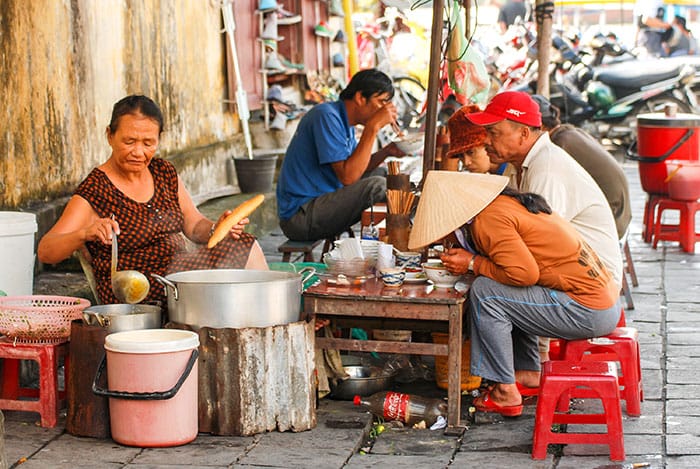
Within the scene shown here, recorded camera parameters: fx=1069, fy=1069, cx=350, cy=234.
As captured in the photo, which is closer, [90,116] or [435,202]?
[435,202]

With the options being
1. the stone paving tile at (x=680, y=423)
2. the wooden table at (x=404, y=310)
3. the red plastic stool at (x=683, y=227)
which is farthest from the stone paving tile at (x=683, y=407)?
the red plastic stool at (x=683, y=227)

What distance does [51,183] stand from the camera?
6.63 metres

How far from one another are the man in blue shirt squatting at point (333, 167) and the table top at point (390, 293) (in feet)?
6.19

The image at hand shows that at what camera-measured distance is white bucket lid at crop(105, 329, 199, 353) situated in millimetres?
4148

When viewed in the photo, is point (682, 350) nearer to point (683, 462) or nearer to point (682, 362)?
point (682, 362)

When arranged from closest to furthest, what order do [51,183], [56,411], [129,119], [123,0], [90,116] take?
[56,411]
[129,119]
[51,183]
[90,116]
[123,0]

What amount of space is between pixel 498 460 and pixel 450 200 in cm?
112

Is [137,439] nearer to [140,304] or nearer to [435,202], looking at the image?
[140,304]

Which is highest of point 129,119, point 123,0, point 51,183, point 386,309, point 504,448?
point 123,0

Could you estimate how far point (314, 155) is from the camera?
6848 mm

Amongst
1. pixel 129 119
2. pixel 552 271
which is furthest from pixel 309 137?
pixel 552 271

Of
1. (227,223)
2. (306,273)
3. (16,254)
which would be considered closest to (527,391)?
(306,273)

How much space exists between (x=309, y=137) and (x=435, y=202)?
7.50 ft

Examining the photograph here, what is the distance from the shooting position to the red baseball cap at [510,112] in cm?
497
